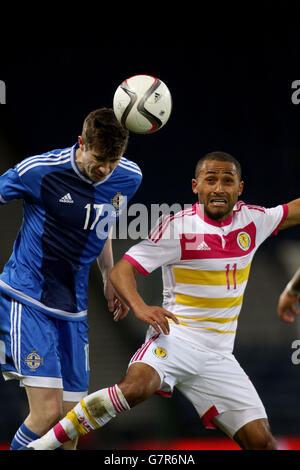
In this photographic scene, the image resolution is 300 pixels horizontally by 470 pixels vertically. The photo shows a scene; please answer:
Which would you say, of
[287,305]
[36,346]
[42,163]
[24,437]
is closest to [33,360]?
[36,346]

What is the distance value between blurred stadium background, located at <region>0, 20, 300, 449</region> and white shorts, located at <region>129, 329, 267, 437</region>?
2.28 m

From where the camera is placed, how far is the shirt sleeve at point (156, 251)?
332 cm

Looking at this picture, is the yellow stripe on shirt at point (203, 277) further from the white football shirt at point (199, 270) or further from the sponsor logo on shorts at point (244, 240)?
the sponsor logo on shorts at point (244, 240)

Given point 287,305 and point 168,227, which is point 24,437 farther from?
point 287,305

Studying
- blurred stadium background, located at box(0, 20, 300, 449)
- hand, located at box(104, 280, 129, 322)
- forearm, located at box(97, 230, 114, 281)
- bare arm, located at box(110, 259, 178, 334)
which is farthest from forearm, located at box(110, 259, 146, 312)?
blurred stadium background, located at box(0, 20, 300, 449)

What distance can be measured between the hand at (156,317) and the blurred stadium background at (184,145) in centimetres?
259

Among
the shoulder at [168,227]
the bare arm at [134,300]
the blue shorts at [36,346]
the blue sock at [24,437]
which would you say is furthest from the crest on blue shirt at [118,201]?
the blue sock at [24,437]

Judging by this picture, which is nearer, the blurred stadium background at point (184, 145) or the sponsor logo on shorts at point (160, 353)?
the sponsor logo on shorts at point (160, 353)

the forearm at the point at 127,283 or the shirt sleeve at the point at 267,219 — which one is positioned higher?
the shirt sleeve at the point at 267,219

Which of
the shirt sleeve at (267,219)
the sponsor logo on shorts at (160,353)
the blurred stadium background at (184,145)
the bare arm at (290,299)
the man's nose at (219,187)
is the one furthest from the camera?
the blurred stadium background at (184,145)

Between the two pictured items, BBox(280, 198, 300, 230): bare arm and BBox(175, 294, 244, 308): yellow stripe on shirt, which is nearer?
BBox(175, 294, 244, 308): yellow stripe on shirt

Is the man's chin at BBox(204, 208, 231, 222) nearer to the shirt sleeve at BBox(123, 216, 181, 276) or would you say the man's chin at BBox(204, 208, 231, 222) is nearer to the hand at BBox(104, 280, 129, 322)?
the shirt sleeve at BBox(123, 216, 181, 276)

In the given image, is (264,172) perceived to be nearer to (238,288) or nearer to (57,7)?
(57,7)

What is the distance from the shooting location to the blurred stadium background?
5664 millimetres
